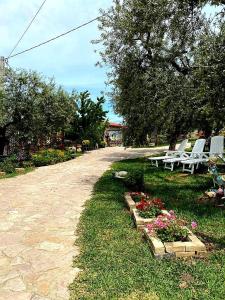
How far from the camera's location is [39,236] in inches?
268

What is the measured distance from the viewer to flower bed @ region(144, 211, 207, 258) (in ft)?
18.0

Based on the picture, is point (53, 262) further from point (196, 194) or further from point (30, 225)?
point (196, 194)

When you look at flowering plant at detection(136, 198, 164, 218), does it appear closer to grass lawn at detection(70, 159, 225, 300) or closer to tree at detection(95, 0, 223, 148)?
grass lawn at detection(70, 159, 225, 300)

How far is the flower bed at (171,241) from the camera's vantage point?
5480 millimetres

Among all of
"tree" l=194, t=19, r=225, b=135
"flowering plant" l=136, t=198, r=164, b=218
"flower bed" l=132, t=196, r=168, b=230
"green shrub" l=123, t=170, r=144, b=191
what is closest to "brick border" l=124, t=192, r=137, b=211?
"flower bed" l=132, t=196, r=168, b=230

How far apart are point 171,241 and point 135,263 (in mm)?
711

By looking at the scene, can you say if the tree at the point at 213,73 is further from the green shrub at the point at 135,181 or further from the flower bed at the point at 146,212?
the flower bed at the point at 146,212

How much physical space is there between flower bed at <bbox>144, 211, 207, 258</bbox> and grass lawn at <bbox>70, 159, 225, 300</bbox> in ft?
0.46

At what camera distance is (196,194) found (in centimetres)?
1025

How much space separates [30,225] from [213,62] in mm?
5994

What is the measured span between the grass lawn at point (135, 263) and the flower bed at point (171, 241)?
142 millimetres

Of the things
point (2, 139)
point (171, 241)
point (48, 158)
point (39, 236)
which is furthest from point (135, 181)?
point (2, 139)

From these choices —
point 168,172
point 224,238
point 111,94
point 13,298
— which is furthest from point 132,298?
point 111,94

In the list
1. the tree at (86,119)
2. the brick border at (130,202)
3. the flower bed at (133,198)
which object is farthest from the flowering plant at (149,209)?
the tree at (86,119)
